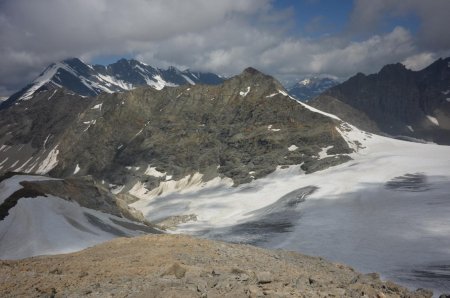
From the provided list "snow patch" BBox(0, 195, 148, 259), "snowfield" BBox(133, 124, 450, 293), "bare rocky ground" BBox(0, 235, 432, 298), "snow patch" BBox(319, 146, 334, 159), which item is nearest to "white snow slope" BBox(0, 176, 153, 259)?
"snow patch" BBox(0, 195, 148, 259)

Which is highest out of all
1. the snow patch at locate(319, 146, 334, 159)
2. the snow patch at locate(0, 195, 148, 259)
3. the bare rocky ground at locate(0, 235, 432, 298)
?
the snow patch at locate(319, 146, 334, 159)

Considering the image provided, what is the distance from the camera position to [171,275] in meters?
22.5

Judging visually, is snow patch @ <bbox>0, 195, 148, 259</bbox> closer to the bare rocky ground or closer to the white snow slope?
the white snow slope

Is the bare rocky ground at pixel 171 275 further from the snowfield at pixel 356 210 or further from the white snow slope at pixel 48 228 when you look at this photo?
the snowfield at pixel 356 210

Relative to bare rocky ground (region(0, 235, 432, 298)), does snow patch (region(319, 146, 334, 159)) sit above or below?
above

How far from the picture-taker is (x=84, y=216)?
67.7 metres

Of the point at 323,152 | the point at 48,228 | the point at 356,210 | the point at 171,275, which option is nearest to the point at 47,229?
the point at 48,228

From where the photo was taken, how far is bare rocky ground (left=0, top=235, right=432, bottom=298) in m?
20.1

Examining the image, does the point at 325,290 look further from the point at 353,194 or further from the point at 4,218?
the point at 353,194

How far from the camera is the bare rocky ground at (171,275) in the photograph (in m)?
20.1

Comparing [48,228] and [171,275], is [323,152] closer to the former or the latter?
[48,228]

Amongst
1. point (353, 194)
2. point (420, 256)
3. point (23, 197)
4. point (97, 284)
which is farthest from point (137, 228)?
point (353, 194)

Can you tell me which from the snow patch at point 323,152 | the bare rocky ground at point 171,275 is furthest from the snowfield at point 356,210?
the bare rocky ground at point 171,275

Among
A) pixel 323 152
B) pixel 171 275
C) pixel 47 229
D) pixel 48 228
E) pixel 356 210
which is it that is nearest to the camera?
pixel 171 275
